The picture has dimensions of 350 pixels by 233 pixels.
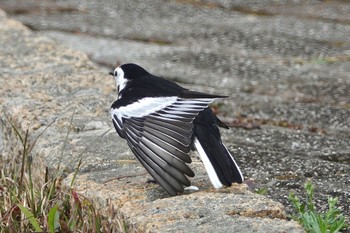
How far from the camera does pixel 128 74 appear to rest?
170 inches

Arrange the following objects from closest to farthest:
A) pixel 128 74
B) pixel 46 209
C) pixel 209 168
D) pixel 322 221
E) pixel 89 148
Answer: pixel 322 221 < pixel 209 168 < pixel 46 209 < pixel 89 148 < pixel 128 74

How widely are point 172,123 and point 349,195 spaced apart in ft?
2.81

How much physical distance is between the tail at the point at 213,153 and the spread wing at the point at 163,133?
4.2 inches

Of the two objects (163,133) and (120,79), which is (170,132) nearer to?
(163,133)

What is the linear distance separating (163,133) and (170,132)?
32 mm

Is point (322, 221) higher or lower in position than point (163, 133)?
lower

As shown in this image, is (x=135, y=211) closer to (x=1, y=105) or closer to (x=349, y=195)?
(x=349, y=195)

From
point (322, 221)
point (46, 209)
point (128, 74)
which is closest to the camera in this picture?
point (322, 221)

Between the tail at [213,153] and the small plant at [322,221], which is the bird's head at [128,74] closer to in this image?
the tail at [213,153]

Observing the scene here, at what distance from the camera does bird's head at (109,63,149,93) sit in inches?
168

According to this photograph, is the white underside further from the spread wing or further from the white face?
the white face

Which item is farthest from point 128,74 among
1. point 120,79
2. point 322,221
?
point 322,221

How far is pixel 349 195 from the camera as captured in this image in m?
4.04

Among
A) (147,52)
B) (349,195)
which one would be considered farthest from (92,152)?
(147,52)
